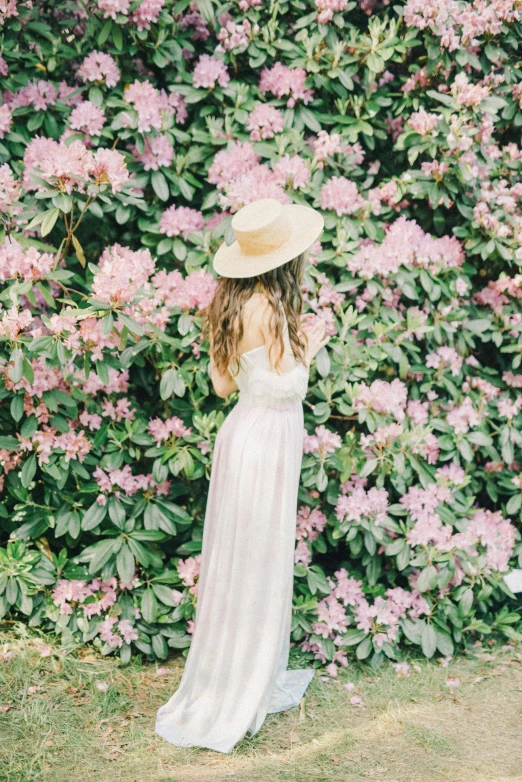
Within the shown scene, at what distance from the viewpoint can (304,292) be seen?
3033 mm

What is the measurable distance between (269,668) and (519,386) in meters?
1.76

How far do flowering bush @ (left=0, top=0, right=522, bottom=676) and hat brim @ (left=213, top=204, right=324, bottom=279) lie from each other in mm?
427

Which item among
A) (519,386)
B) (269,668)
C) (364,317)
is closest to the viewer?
(269,668)

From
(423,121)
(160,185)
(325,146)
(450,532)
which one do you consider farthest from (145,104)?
(450,532)

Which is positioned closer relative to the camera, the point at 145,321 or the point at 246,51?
the point at 145,321

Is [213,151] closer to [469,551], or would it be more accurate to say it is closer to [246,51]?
[246,51]

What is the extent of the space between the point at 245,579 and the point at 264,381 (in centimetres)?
71

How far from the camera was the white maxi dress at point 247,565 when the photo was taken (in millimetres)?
2500

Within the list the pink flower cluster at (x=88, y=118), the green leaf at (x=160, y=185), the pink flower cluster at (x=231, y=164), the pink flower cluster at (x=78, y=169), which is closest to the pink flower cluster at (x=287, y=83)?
the pink flower cluster at (x=231, y=164)

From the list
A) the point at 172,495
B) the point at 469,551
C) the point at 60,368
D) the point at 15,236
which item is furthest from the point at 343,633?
the point at 15,236

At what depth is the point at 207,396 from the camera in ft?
10.4

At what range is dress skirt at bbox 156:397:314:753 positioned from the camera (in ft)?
8.23

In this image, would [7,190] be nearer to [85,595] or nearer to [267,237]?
[267,237]

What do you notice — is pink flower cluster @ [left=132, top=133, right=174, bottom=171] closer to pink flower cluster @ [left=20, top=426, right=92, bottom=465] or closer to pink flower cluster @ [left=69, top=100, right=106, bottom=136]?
pink flower cluster @ [left=69, top=100, right=106, bottom=136]
